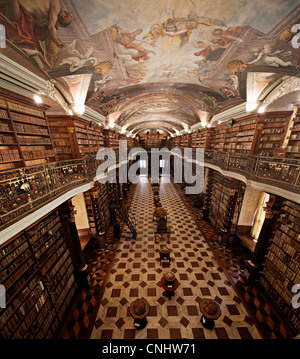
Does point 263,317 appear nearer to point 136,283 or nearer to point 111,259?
point 136,283

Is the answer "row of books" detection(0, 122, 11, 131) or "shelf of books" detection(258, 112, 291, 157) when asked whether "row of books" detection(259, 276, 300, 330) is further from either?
"row of books" detection(0, 122, 11, 131)

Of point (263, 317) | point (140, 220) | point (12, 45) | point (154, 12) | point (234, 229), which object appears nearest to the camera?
point (12, 45)

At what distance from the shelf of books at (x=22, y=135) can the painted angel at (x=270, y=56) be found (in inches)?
261

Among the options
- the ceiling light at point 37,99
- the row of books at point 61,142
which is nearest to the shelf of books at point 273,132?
the ceiling light at point 37,99

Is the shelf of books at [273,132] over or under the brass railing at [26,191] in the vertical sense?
over

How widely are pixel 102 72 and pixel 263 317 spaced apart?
9.40 metres

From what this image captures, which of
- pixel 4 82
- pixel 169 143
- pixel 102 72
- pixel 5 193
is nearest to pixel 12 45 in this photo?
pixel 4 82

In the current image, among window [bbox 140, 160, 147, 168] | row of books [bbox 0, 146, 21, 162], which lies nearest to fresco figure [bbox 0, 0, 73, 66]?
row of books [bbox 0, 146, 21, 162]

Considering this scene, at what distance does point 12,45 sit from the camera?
2820mm

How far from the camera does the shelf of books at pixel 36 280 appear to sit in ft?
8.63

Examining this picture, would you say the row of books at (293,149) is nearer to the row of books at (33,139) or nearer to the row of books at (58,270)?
the row of books at (58,270)

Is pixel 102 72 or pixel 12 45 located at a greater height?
pixel 102 72

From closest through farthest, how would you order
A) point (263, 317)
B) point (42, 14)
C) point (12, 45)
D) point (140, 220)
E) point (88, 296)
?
point (42, 14) → point (12, 45) → point (263, 317) → point (88, 296) → point (140, 220)

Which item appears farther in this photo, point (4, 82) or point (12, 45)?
point (4, 82)
